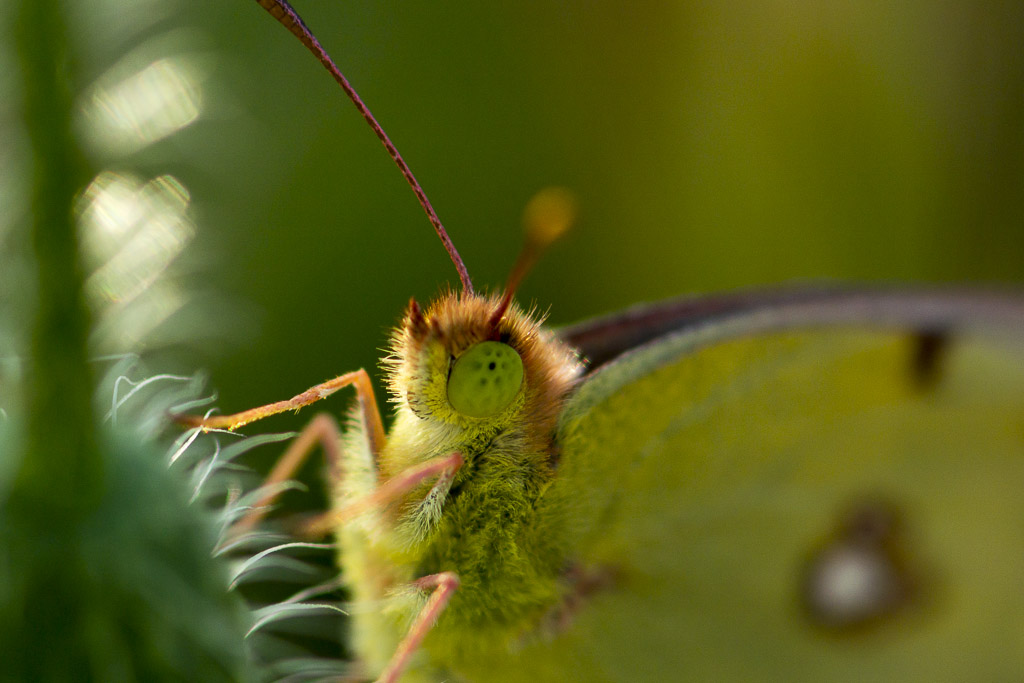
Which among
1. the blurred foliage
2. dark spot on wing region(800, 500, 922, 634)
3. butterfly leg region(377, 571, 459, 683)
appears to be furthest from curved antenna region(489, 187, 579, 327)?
dark spot on wing region(800, 500, 922, 634)

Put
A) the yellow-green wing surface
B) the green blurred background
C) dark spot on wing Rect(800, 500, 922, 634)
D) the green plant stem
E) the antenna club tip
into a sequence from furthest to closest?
1. the green blurred background
2. dark spot on wing Rect(800, 500, 922, 634)
3. the yellow-green wing surface
4. the antenna club tip
5. the green plant stem

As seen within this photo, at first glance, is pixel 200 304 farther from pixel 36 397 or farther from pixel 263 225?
pixel 36 397

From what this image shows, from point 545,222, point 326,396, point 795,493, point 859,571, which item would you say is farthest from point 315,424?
point 859,571

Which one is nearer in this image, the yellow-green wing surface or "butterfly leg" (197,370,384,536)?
"butterfly leg" (197,370,384,536)

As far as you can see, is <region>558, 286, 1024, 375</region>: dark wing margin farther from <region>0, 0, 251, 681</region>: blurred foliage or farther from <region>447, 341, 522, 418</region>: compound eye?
<region>0, 0, 251, 681</region>: blurred foliage

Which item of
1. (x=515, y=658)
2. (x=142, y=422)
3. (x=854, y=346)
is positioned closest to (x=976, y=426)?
(x=854, y=346)

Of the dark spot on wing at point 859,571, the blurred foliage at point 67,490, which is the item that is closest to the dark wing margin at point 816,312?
the dark spot on wing at point 859,571

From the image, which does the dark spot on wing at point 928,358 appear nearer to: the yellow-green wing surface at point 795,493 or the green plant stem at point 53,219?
the yellow-green wing surface at point 795,493
